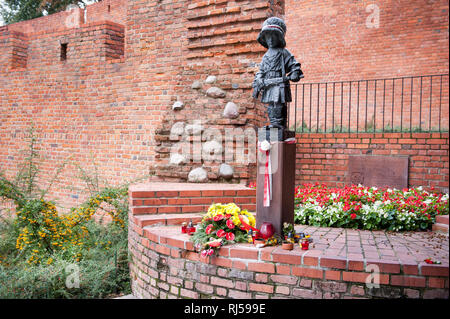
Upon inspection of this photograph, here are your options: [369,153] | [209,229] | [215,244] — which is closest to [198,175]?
[209,229]

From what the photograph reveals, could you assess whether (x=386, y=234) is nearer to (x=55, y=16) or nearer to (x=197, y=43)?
(x=197, y=43)

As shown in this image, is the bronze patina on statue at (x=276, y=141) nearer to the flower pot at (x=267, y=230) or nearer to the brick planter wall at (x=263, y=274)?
the flower pot at (x=267, y=230)

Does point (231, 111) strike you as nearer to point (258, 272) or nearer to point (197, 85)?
point (197, 85)

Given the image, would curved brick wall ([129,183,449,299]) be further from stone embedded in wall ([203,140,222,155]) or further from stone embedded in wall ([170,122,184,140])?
stone embedded in wall ([170,122,184,140])

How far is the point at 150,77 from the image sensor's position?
709cm

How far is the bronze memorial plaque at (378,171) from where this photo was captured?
5789 mm

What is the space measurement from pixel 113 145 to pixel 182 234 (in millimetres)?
4636

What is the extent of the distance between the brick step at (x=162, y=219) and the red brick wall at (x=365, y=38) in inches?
321

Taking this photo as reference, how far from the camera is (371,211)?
4.05 metres

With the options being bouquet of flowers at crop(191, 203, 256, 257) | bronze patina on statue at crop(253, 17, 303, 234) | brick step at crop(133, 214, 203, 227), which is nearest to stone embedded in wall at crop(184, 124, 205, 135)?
brick step at crop(133, 214, 203, 227)

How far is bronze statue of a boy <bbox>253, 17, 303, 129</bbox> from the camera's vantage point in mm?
3416

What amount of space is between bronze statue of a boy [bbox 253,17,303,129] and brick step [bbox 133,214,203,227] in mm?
1376

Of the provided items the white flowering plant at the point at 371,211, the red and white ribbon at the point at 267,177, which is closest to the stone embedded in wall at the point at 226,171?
the white flowering plant at the point at 371,211

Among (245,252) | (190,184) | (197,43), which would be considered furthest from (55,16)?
(245,252)
